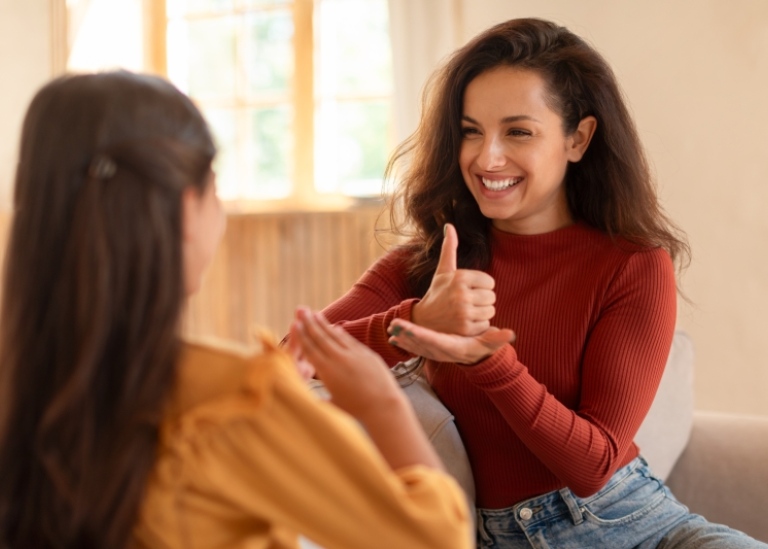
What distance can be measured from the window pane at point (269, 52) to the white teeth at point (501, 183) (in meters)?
2.68

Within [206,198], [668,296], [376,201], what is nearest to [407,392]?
[668,296]

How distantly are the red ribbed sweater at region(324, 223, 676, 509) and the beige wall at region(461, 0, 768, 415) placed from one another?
4.45 feet

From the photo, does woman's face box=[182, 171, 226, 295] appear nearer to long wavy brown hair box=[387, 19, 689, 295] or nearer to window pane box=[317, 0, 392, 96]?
long wavy brown hair box=[387, 19, 689, 295]

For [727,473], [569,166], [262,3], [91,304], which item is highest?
[262,3]

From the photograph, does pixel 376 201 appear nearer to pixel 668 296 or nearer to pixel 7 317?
pixel 668 296

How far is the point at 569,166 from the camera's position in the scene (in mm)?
1744

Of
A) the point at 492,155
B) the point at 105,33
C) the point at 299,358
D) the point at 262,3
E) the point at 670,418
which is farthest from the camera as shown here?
the point at 105,33

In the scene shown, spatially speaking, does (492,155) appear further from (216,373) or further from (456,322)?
(216,373)

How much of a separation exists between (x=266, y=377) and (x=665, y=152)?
8.26 feet

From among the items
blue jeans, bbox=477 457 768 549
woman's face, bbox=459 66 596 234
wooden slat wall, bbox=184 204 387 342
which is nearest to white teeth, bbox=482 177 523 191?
Result: woman's face, bbox=459 66 596 234

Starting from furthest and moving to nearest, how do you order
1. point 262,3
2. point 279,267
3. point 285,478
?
point 262,3, point 279,267, point 285,478

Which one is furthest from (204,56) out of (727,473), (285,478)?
(285,478)

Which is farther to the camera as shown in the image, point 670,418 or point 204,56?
point 204,56

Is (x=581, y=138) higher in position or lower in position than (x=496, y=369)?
higher
